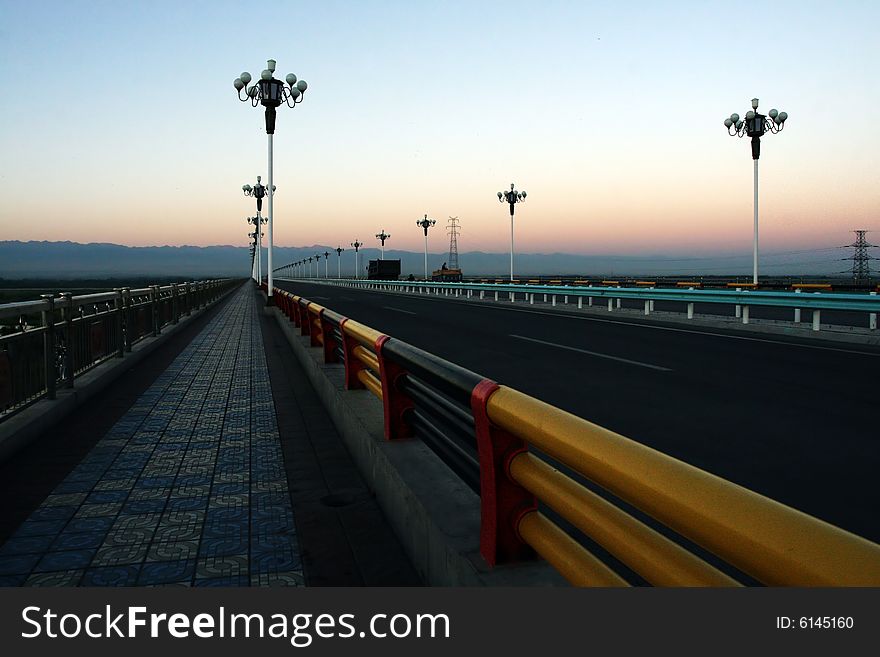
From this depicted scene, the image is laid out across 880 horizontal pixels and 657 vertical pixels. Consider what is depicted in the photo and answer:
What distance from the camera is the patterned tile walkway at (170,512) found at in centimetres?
401

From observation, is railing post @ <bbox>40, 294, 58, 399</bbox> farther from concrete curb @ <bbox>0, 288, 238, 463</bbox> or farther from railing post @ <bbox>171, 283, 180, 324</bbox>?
railing post @ <bbox>171, 283, 180, 324</bbox>

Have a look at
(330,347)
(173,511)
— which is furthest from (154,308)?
(173,511)

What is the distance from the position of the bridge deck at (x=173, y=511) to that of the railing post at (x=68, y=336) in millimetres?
1040

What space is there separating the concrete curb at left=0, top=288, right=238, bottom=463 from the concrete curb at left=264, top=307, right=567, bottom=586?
3154mm

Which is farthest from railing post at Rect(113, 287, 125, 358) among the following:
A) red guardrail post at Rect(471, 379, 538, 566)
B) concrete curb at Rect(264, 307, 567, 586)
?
red guardrail post at Rect(471, 379, 538, 566)

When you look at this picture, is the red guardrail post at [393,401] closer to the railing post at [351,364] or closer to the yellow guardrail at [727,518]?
the railing post at [351,364]

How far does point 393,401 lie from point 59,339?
18.4 ft

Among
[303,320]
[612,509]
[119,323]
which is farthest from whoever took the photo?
[303,320]

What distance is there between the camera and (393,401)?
550 cm

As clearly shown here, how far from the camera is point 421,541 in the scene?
401 cm

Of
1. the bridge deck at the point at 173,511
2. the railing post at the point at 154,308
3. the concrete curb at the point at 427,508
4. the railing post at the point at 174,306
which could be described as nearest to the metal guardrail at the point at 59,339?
the bridge deck at the point at 173,511

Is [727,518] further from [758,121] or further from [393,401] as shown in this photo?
[758,121]

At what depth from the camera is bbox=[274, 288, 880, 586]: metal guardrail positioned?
56.4 inches

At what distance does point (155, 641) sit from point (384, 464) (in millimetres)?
2799
